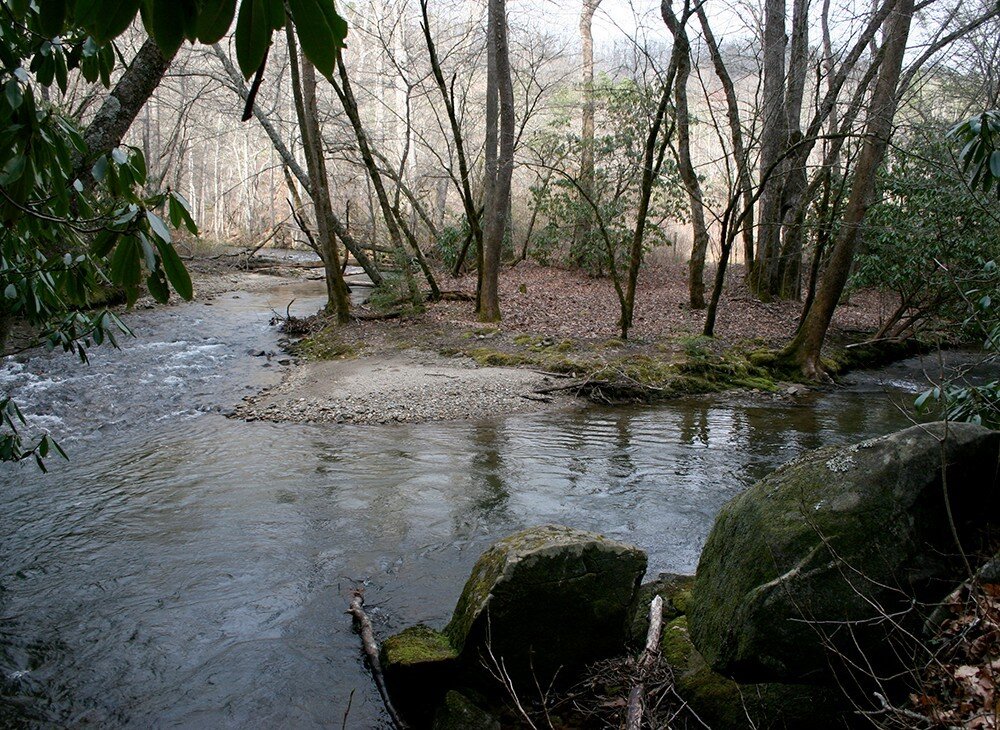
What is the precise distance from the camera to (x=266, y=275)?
86.5 feet

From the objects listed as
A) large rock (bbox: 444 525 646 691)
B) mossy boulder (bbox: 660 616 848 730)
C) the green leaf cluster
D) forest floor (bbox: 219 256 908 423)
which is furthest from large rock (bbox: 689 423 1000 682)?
forest floor (bbox: 219 256 908 423)

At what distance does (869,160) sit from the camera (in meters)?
10.1

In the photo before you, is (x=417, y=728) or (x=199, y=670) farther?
(x=199, y=670)

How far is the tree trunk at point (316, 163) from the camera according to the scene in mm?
13328

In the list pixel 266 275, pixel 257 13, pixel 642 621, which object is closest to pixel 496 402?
pixel 642 621

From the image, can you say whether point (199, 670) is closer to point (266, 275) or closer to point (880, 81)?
point (880, 81)

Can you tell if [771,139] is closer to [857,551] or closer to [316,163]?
[316,163]

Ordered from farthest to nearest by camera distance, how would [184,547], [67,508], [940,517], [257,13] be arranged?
1. [67,508]
2. [184,547]
3. [940,517]
4. [257,13]

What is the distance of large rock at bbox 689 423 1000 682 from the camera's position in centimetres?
306

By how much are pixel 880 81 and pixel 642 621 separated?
30.5ft

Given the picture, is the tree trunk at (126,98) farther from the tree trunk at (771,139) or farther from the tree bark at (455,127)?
the tree trunk at (771,139)

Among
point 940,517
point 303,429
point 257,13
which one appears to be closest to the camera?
point 257,13

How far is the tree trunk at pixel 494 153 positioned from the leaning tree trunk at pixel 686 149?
305 cm

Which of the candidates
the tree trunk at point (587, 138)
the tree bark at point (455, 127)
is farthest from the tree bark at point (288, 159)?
the tree trunk at point (587, 138)
